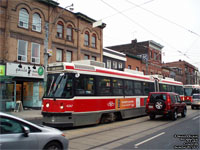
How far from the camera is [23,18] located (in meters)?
20.6

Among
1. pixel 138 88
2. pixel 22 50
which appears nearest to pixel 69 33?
pixel 22 50

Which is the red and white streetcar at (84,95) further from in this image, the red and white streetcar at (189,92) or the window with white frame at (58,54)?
Answer: the red and white streetcar at (189,92)

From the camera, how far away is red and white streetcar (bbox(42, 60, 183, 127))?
10171 mm

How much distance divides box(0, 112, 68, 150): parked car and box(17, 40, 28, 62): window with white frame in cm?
1591

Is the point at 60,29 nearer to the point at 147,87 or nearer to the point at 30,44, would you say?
the point at 30,44

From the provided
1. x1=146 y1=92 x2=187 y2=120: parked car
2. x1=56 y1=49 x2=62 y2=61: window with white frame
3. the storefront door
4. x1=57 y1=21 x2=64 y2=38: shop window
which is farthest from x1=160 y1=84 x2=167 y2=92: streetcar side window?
the storefront door

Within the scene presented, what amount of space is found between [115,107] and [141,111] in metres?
4.01

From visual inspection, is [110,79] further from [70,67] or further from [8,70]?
[8,70]

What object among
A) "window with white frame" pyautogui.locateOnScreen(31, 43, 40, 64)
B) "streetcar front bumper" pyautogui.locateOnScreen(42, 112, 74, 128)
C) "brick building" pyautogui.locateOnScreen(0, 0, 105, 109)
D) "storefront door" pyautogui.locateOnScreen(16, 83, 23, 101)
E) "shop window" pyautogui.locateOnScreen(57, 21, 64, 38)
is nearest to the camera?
"streetcar front bumper" pyautogui.locateOnScreen(42, 112, 74, 128)

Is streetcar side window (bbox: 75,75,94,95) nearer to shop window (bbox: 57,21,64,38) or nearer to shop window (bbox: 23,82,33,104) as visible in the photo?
shop window (bbox: 23,82,33,104)

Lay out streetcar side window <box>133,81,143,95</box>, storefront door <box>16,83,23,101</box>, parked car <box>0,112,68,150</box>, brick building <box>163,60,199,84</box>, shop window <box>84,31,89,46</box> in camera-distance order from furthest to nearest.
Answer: brick building <box>163,60,199,84</box> → shop window <box>84,31,89,46</box> → storefront door <box>16,83,23,101</box> → streetcar side window <box>133,81,143,95</box> → parked car <box>0,112,68,150</box>

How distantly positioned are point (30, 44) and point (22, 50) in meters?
1.10

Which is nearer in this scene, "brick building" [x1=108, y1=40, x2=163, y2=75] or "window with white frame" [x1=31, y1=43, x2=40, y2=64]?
"window with white frame" [x1=31, y1=43, x2=40, y2=64]

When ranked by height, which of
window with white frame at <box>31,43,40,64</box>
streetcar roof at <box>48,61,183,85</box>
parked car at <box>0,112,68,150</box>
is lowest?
parked car at <box>0,112,68,150</box>
